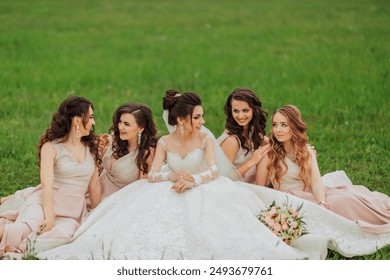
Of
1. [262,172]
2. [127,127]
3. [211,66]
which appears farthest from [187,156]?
[211,66]

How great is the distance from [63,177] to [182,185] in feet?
4.23

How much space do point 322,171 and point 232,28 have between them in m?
11.5

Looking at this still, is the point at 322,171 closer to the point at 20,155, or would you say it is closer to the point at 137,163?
the point at 137,163

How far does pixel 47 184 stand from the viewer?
7746 mm

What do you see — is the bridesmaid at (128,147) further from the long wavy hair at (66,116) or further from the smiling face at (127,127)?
the long wavy hair at (66,116)

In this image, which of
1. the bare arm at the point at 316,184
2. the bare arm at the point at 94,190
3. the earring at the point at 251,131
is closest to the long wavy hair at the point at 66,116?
the bare arm at the point at 94,190

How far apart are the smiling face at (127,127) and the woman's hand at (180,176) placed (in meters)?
0.73

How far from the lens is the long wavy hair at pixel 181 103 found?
775 centimetres

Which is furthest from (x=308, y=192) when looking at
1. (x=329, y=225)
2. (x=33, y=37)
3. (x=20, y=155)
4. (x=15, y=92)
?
(x=33, y=37)

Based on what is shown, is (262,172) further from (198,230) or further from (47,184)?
(47,184)

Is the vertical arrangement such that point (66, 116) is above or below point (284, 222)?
above

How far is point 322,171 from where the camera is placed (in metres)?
10.2

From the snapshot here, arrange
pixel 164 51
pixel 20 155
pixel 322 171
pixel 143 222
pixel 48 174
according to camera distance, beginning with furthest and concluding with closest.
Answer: pixel 164 51, pixel 20 155, pixel 322 171, pixel 48 174, pixel 143 222

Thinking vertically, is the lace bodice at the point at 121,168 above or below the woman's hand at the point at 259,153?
below
